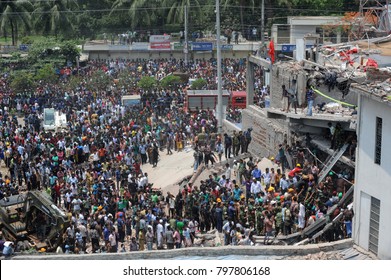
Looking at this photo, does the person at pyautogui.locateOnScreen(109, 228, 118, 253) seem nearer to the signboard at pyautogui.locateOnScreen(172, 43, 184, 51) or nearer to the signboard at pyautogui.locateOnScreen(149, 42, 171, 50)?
the signboard at pyautogui.locateOnScreen(149, 42, 171, 50)

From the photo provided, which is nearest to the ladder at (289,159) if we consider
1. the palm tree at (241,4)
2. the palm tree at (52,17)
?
the palm tree at (241,4)

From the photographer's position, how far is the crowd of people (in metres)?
20.4

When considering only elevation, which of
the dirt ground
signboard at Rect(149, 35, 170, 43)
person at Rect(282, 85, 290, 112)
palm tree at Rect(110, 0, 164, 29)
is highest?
the dirt ground

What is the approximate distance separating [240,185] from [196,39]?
33925 mm

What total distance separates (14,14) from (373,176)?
47421 millimetres

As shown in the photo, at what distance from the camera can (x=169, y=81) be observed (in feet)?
144

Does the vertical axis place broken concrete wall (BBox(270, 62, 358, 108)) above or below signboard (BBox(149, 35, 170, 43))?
above

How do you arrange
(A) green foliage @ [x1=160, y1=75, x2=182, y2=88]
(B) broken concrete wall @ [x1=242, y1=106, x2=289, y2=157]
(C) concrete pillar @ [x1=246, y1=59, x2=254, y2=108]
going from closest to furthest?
(B) broken concrete wall @ [x1=242, y1=106, x2=289, y2=157] < (C) concrete pillar @ [x1=246, y1=59, x2=254, y2=108] < (A) green foliage @ [x1=160, y1=75, x2=182, y2=88]

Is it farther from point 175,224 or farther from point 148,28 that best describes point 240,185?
point 148,28

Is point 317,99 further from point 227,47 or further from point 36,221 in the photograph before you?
point 227,47

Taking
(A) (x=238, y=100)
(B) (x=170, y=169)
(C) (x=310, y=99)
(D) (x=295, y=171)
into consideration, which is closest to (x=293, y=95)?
(C) (x=310, y=99)

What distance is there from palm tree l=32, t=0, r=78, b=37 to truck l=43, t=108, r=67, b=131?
23847mm

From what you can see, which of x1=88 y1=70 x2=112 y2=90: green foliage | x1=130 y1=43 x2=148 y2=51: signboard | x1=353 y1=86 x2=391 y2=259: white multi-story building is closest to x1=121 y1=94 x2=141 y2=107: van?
x1=88 y1=70 x2=112 y2=90: green foliage

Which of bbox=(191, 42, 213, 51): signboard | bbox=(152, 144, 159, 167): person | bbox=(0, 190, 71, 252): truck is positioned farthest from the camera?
bbox=(191, 42, 213, 51): signboard
